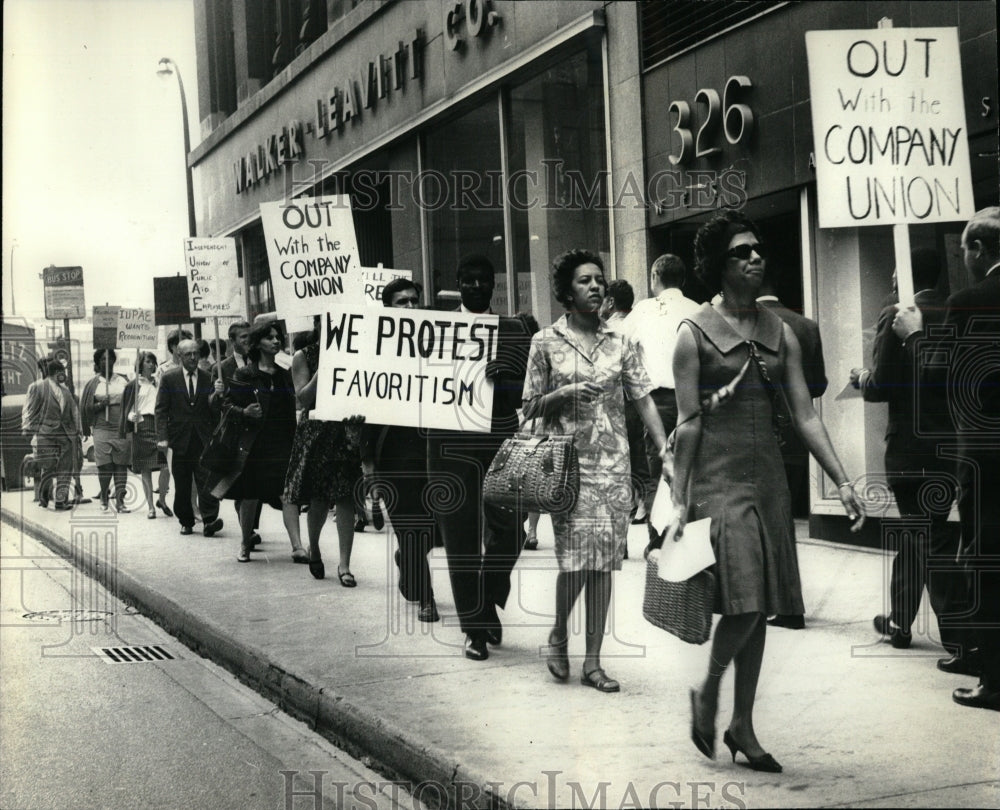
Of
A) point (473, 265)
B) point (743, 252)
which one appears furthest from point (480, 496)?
point (743, 252)

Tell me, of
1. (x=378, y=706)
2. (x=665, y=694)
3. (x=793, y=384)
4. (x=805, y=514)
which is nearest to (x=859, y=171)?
(x=793, y=384)

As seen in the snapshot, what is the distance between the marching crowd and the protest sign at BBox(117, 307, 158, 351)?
174 inches

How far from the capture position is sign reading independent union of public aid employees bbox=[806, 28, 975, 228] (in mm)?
4406

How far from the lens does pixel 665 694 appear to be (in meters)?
5.32

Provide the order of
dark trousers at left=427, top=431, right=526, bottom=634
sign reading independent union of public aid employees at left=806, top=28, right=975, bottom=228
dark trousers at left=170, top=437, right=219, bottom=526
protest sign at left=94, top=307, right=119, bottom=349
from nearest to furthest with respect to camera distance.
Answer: sign reading independent union of public aid employees at left=806, top=28, right=975, bottom=228, dark trousers at left=427, top=431, right=526, bottom=634, protest sign at left=94, top=307, right=119, bottom=349, dark trousers at left=170, top=437, right=219, bottom=526

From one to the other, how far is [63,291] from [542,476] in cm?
318

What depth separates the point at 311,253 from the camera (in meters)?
9.48

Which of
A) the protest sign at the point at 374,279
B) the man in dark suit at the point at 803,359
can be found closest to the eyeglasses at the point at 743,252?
the man in dark suit at the point at 803,359

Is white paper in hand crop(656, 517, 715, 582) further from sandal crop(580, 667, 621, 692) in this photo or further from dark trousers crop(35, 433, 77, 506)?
dark trousers crop(35, 433, 77, 506)

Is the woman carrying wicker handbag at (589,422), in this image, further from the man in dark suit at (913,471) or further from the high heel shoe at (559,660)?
the man in dark suit at (913,471)

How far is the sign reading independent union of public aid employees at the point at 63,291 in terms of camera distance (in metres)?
6.70

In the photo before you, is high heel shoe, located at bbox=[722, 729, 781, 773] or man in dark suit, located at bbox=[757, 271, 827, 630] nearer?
high heel shoe, located at bbox=[722, 729, 781, 773]

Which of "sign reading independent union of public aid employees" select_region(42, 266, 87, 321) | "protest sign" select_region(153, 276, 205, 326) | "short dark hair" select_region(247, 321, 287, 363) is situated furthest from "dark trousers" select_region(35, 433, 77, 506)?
"sign reading independent union of public aid employees" select_region(42, 266, 87, 321)

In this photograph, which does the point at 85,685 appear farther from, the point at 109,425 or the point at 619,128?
the point at 109,425
